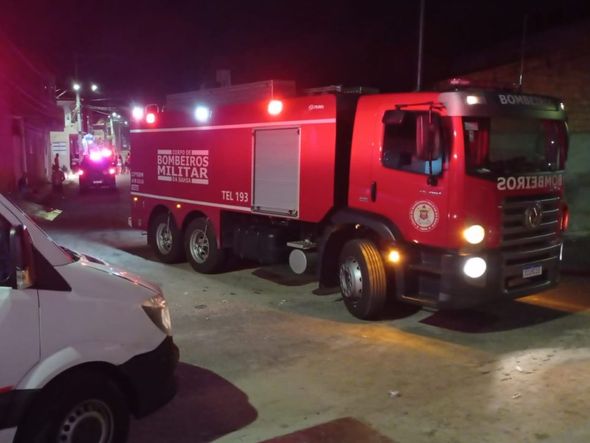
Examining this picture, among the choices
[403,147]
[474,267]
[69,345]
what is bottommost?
[474,267]

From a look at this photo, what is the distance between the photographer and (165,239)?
37.5 feet

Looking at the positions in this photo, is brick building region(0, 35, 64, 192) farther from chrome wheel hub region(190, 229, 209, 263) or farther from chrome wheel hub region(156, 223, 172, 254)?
chrome wheel hub region(190, 229, 209, 263)

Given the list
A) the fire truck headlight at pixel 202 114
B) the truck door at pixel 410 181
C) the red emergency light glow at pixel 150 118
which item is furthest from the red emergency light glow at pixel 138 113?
the truck door at pixel 410 181

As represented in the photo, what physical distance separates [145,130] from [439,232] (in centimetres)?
696

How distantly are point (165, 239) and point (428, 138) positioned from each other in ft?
20.8

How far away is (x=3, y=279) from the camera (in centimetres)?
327

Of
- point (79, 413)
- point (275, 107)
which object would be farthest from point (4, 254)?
point (275, 107)

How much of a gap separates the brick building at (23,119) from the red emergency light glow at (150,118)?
13994 mm

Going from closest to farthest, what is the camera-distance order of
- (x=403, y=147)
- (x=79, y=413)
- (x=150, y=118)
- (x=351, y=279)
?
(x=79, y=413), (x=403, y=147), (x=351, y=279), (x=150, y=118)

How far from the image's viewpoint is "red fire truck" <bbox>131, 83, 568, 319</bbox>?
6547 millimetres

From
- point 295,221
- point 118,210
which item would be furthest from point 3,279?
point 118,210

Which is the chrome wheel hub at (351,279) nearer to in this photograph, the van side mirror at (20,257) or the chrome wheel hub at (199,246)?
the chrome wheel hub at (199,246)

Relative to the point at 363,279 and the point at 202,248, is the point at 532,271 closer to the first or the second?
the point at 363,279

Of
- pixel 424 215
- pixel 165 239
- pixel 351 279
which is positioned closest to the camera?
→ pixel 424 215
